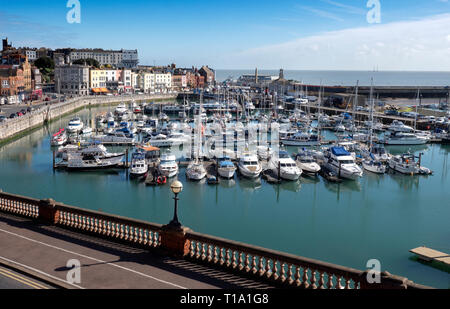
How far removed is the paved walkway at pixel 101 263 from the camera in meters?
10.2

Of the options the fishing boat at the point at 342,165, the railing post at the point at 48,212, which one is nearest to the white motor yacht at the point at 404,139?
the fishing boat at the point at 342,165

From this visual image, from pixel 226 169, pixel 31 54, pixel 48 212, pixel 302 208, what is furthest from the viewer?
pixel 31 54

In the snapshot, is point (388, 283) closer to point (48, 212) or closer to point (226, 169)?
point (48, 212)

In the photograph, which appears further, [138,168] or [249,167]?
[249,167]

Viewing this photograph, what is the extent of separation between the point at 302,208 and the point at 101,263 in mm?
20584

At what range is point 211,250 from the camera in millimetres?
11555

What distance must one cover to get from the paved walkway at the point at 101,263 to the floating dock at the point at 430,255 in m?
13.4

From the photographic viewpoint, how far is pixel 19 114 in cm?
6431

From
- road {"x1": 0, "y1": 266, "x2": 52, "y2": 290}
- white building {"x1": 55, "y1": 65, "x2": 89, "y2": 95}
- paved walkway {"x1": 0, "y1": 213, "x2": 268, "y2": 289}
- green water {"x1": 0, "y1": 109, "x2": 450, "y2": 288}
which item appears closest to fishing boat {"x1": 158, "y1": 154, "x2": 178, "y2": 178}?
green water {"x1": 0, "y1": 109, "x2": 450, "y2": 288}

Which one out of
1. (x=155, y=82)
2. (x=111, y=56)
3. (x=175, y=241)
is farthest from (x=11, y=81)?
(x=111, y=56)

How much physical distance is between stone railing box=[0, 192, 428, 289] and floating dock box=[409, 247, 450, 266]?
32.3 ft

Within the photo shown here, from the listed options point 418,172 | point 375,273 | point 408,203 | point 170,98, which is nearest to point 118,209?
point 408,203

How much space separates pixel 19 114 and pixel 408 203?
5436 centimetres

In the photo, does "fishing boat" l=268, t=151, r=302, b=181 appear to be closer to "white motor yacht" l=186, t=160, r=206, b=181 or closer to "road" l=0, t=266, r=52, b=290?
"white motor yacht" l=186, t=160, r=206, b=181
